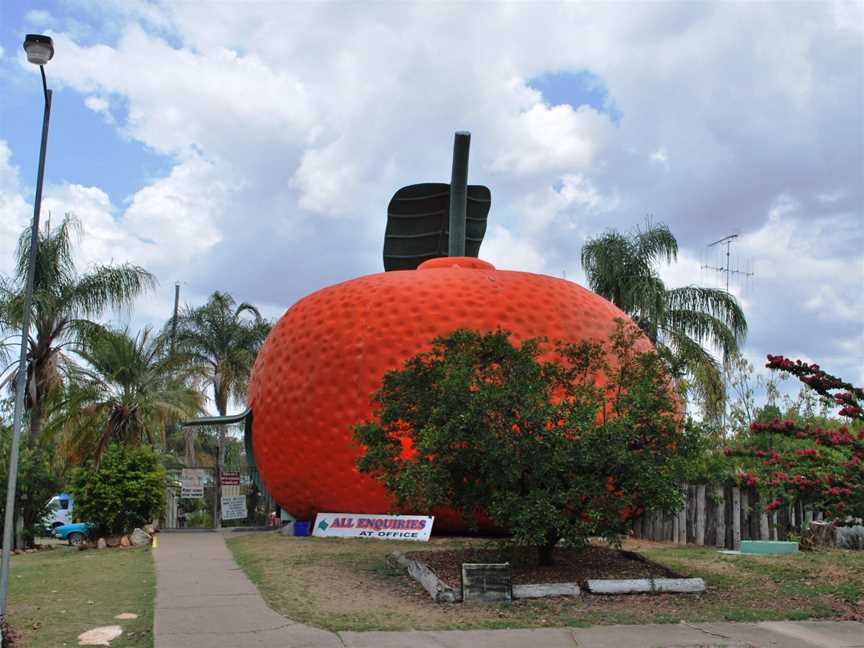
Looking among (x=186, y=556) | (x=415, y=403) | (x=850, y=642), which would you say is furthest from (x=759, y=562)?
(x=186, y=556)

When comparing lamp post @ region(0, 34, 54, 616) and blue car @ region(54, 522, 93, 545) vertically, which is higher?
lamp post @ region(0, 34, 54, 616)

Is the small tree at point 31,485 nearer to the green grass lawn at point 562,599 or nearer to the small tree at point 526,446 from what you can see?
A: the green grass lawn at point 562,599

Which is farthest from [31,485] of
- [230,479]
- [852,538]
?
[852,538]

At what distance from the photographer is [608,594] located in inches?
345

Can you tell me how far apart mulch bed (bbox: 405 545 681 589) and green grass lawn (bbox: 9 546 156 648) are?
10.7ft

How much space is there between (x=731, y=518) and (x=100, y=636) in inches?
421

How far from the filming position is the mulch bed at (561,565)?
9.45 metres

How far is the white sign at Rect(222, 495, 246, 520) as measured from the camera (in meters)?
20.0

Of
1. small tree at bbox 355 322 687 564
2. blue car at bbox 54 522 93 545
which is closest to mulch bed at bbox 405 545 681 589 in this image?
small tree at bbox 355 322 687 564

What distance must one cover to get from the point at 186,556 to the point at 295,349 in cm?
420

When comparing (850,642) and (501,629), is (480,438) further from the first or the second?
(850,642)

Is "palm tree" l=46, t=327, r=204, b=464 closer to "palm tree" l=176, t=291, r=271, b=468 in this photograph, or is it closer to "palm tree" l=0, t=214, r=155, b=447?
"palm tree" l=0, t=214, r=155, b=447

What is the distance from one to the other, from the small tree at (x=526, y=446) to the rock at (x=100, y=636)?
3.23 m

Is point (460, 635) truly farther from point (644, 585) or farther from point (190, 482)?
point (190, 482)
